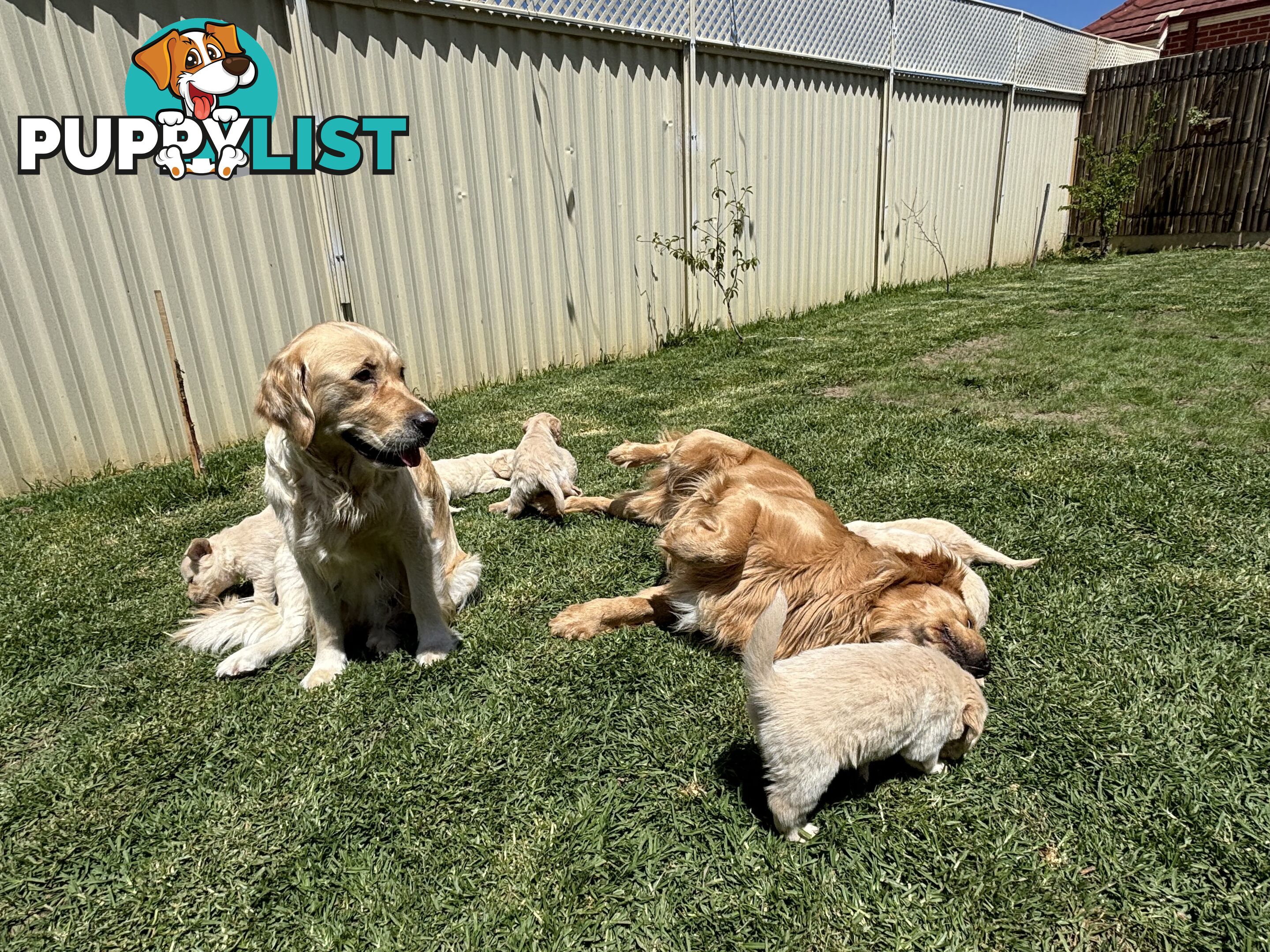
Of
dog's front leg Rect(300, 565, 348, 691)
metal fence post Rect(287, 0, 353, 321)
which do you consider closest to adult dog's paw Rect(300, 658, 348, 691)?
dog's front leg Rect(300, 565, 348, 691)

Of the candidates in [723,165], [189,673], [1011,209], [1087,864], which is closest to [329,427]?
[189,673]

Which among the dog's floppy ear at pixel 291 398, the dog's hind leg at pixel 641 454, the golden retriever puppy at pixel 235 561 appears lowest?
the golden retriever puppy at pixel 235 561

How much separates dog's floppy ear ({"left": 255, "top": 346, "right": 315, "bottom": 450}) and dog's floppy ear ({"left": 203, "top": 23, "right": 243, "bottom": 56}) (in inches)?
150

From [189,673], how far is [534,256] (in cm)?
483

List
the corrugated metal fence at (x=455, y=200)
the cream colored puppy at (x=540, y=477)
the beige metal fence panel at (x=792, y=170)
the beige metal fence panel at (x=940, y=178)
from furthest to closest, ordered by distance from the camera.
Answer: the beige metal fence panel at (x=940, y=178)
the beige metal fence panel at (x=792, y=170)
the corrugated metal fence at (x=455, y=200)
the cream colored puppy at (x=540, y=477)

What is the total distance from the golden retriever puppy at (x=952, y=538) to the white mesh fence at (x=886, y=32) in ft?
17.2

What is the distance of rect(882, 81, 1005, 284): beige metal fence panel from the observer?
32.4 feet

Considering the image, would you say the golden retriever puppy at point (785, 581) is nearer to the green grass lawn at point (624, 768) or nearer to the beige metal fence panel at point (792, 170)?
the green grass lawn at point (624, 768)

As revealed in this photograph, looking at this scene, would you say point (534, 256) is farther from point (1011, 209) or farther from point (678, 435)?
point (1011, 209)

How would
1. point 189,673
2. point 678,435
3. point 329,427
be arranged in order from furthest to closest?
point 678,435 → point 189,673 → point 329,427

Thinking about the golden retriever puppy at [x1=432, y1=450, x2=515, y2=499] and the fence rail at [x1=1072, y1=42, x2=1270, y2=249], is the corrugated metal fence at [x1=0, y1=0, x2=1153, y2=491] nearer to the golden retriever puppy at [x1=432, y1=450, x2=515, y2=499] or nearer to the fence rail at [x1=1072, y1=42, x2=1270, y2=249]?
the golden retriever puppy at [x1=432, y1=450, x2=515, y2=499]

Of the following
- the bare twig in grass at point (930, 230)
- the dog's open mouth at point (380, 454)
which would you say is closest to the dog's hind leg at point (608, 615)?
the dog's open mouth at point (380, 454)

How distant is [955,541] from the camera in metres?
2.84

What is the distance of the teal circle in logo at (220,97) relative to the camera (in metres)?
4.27
